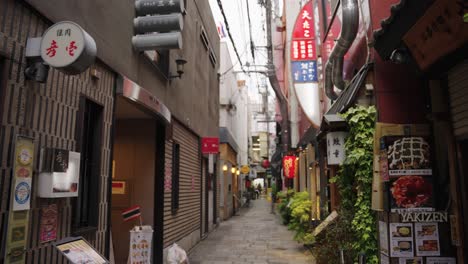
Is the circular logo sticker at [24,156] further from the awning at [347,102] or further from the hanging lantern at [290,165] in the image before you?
the hanging lantern at [290,165]

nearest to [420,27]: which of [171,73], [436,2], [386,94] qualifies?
[436,2]

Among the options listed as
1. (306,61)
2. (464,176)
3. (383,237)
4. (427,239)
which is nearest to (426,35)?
(464,176)

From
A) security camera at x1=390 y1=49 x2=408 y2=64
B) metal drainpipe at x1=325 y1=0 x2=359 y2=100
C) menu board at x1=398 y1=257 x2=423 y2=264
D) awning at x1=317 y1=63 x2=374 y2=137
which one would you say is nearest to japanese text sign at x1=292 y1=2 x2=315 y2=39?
metal drainpipe at x1=325 y1=0 x2=359 y2=100

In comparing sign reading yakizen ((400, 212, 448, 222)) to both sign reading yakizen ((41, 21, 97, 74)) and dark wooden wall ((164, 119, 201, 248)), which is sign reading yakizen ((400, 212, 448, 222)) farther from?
dark wooden wall ((164, 119, 201, 248))

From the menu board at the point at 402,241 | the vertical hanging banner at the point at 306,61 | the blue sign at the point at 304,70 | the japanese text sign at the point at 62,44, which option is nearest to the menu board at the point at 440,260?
the menu board at the point at 402,241

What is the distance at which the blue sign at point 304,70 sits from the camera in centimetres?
1376

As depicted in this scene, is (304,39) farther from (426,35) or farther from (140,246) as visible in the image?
(140,246)

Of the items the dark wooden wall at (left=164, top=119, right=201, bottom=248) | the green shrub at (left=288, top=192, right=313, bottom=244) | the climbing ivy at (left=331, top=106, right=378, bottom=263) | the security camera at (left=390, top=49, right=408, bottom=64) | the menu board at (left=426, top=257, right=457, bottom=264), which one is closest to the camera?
the security camera at (left=390, top=49, right=408, bottom=64)

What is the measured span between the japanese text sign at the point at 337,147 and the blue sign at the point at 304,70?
5.68 metres

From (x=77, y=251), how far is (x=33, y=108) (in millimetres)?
1780

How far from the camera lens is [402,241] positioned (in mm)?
6277

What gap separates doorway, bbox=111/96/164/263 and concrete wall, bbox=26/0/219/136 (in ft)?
3.52

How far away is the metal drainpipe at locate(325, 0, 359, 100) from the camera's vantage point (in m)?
8.15

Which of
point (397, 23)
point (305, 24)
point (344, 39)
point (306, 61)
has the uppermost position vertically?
point (305, 24)
